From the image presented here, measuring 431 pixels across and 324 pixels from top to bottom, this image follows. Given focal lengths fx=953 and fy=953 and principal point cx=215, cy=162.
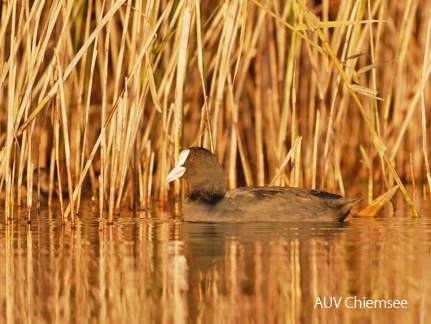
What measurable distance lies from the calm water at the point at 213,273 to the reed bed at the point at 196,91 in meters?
0.56

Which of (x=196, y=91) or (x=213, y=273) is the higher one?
(x=196, y=91)

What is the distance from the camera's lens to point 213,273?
4.46m

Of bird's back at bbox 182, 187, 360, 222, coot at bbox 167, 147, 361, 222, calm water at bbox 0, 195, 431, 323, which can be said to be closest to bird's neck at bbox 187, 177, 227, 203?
coot at bbox 167, 147, 361, 222

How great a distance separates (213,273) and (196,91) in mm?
4495

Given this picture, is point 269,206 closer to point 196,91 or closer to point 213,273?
point 196,91

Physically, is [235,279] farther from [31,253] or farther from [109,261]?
[31,253]

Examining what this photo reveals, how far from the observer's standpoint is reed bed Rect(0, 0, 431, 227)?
6.13 metres

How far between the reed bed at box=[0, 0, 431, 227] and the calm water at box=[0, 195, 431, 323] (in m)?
0.56

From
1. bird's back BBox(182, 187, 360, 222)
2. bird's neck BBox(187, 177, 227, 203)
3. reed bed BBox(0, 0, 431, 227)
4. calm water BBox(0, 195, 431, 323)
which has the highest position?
reed bed BBox(0, 0, 431, 227)

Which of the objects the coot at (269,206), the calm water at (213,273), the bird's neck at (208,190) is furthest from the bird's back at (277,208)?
the calm water at (213,273)

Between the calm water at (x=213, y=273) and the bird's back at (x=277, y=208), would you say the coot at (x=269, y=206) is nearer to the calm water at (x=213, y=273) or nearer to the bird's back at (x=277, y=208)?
the bird's back at (x=277, y=208)

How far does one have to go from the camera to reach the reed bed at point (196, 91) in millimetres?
6133

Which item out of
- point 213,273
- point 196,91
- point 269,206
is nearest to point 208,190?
point 269,206

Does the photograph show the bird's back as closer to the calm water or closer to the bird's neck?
the bird's neck
